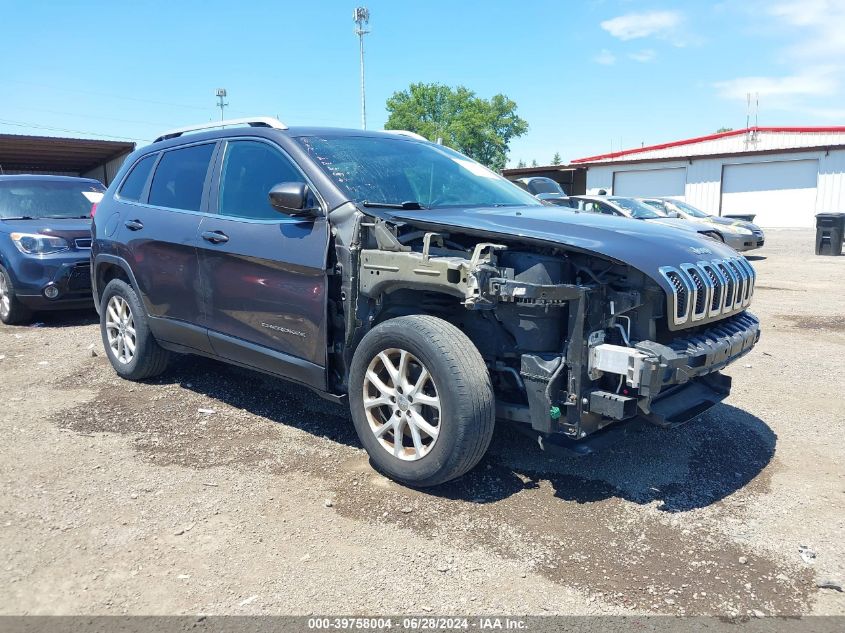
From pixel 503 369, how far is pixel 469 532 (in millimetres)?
840

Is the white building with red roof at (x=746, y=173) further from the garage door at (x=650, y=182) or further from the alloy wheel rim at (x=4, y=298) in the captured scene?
the alloy wheel rim at (x=4, y=298)

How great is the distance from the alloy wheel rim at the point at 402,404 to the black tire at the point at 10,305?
6246 millimetres

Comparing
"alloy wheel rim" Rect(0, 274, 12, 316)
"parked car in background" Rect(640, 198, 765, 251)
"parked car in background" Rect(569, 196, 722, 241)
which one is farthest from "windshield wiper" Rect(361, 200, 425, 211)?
"parked car in background" Rect(640, 198, 765, 251)

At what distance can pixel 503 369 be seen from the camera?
3602mm

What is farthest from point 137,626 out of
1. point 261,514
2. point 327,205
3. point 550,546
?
point 327,205

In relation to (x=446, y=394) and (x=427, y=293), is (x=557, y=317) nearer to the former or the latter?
(x=446, y=394)

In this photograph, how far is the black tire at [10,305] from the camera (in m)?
8.16

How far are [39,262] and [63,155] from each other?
57.6ft

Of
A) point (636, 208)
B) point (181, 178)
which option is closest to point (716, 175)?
point (636, 208)

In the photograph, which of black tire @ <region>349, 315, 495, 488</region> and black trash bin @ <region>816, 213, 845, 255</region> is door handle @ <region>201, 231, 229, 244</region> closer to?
black tire @ <region>349, 315, 495, 488</region>

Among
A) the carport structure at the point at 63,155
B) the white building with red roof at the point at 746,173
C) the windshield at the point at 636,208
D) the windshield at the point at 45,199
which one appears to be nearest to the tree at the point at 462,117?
the white building with red roof at the point at 746,173

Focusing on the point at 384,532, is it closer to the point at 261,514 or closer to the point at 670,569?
the point at 261,514

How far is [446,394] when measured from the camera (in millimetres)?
3344

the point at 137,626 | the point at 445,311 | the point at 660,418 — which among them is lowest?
the point at 137,626
